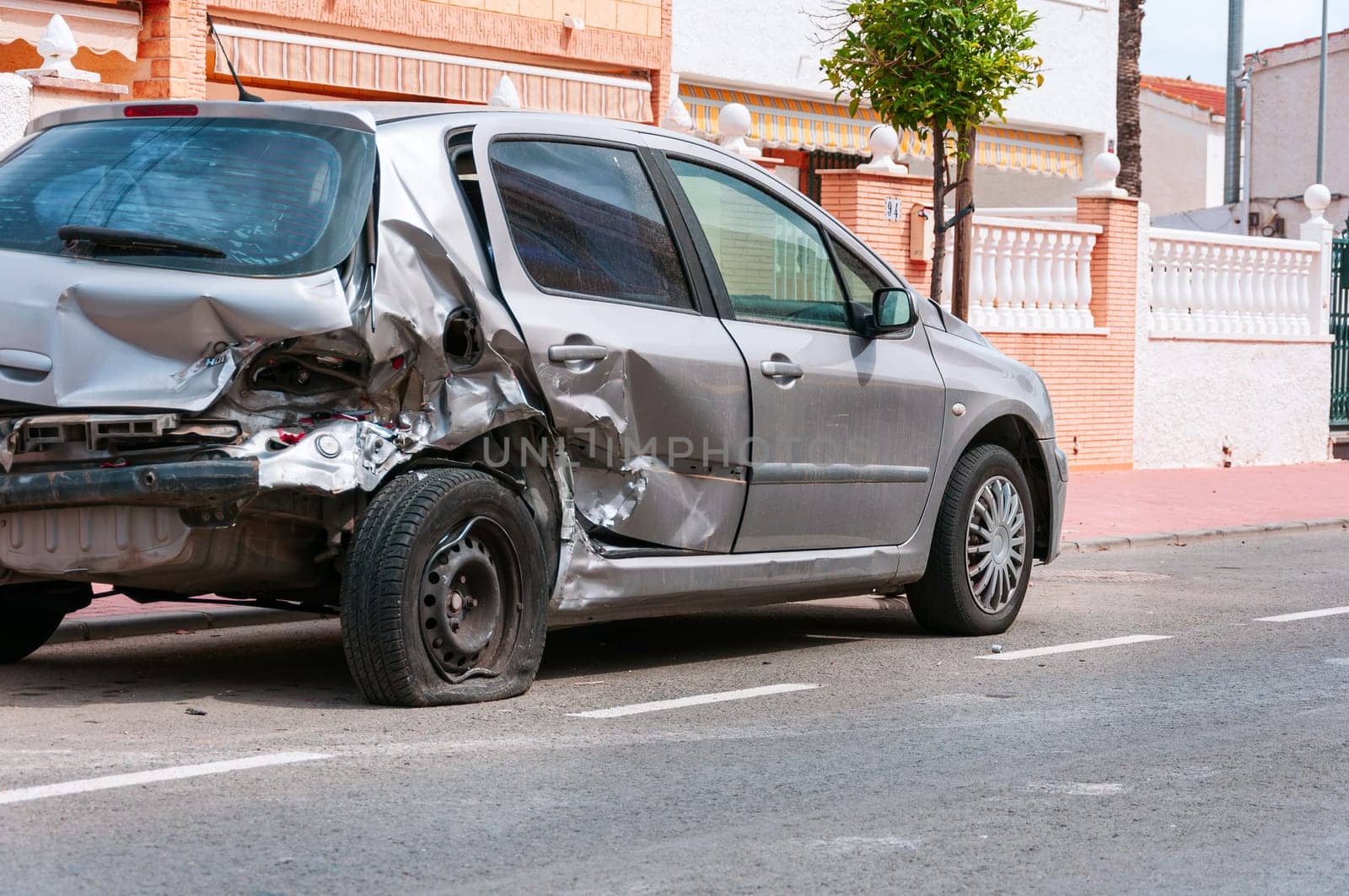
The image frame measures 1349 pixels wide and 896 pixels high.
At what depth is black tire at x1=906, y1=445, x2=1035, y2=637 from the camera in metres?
8.34

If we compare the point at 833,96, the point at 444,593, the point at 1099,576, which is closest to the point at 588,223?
the point at 444,593

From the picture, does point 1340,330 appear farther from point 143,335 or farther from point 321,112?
point 143,335

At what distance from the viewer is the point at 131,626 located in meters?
8.38

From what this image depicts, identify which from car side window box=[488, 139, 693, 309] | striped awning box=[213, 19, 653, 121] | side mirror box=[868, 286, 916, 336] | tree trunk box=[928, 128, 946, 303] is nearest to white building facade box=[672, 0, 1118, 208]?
striped awning box=[213, 19, 653, 121]

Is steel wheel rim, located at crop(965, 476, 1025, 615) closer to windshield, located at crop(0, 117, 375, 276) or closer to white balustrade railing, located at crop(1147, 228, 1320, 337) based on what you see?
windshield, located at crop(0, 117, 375, 276)

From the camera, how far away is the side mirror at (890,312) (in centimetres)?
786

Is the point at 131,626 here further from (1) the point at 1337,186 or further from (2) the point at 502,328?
(1) the point at 1337,186

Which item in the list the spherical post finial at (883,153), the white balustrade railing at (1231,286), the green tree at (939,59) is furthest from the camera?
the white balustrade railing at (1231,286)

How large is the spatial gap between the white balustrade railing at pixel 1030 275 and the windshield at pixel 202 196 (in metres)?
12.8

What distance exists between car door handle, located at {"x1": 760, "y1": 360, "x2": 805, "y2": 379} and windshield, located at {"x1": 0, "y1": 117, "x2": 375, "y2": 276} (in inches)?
67.3

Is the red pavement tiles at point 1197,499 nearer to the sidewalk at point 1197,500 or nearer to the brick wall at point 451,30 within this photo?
the sidewalk at point 1197,500

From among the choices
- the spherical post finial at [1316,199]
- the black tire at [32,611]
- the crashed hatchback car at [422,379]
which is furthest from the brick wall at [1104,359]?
the black tire at [32,611]

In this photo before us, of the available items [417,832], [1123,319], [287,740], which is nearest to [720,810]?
[417,832]

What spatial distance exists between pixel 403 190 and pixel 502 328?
0.52 metres
